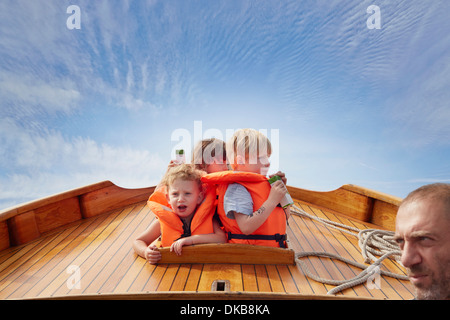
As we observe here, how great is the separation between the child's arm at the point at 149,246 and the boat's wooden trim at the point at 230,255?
0.05 m

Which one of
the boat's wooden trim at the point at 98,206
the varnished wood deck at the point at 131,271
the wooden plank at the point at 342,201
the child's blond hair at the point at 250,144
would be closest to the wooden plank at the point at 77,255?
the varnished wood deck at the point at 131,271

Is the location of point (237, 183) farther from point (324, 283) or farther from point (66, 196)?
point (66, 196)

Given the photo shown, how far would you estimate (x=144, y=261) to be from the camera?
2404 millimetres

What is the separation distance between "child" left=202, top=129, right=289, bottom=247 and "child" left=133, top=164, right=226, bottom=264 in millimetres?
104

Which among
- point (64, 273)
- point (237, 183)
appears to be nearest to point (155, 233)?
point (64, 273)

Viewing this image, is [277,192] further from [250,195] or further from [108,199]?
[108,199]

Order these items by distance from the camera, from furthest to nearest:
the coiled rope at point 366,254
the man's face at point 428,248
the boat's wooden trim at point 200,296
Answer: the coiled rope at point 366,254 → the boat's wooden trim at point 200,296 → the man's face at point 428,248

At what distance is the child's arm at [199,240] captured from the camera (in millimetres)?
2230

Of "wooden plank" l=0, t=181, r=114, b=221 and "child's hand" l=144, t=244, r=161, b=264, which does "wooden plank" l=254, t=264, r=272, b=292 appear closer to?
"child's hand" l=144, t=244, r=161, b=264

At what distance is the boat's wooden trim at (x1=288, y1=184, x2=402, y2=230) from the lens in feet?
10.5

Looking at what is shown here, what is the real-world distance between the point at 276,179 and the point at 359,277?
0.93m

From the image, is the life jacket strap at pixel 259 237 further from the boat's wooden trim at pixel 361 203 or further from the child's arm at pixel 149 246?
the boat's wooden trim at pixel 361 203

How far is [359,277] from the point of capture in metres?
2.20

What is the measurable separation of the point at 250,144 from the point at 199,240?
2.66ft
